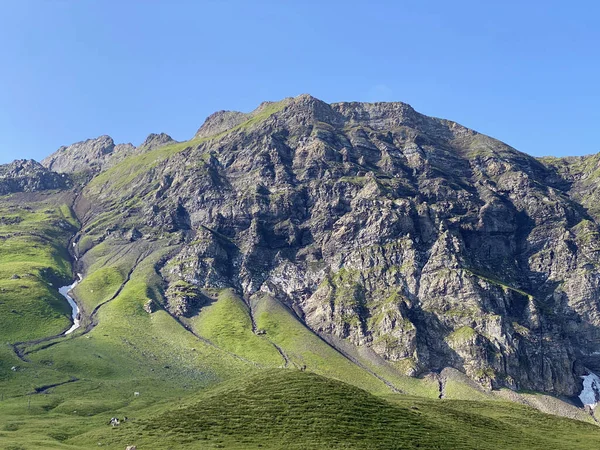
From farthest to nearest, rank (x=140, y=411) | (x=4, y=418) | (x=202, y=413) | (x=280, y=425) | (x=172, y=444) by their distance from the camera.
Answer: (x=140, y=411) < (x=4, y=418) < (x=202, y=413) < (x=280, y=425) < (x=172, y=444)

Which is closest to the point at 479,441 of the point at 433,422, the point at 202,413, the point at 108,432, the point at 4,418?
the point at 433,422

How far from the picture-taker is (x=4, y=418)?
6772 inches

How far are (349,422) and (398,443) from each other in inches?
638

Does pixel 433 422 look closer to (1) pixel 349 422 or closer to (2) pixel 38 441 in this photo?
(1) pixel 349 422

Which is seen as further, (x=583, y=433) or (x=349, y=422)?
(x=583, y=433)

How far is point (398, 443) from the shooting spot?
131500mm

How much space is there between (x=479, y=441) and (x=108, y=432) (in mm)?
113631

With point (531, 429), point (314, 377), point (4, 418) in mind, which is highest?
point (314, 377)

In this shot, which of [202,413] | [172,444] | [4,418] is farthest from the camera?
[4,418]

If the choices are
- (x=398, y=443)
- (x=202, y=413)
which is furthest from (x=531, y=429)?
(x=202, y=413)

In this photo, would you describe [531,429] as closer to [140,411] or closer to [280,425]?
[280,425]

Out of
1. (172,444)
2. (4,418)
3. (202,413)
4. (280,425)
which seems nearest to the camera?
(172,444)

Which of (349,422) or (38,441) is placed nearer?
(38,441)

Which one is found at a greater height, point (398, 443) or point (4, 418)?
point (398, 443)
